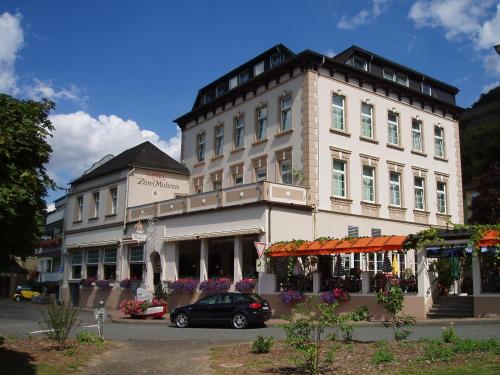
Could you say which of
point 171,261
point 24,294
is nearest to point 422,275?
point 171,261

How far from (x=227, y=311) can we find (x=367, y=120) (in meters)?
14.2

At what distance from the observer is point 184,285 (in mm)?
27781

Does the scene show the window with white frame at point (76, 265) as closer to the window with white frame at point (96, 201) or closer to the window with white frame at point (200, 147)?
the window with white frame at point (96, 201)

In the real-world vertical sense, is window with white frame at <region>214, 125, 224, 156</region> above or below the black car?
above

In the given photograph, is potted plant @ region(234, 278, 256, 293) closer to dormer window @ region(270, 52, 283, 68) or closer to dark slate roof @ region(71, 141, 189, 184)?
dormer window @ region(270, 52, 283, 68)

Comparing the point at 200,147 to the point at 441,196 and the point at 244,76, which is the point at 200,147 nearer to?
the point at 244,76

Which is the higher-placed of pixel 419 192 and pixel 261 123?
pixel 261 123

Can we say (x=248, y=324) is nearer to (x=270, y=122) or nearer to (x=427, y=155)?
(x=270, y=122)

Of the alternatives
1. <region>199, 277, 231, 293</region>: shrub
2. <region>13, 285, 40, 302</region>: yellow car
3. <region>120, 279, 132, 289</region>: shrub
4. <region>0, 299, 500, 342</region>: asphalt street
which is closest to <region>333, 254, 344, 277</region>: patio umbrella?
<region>0, 299, 500, 342</region>: asphalt street

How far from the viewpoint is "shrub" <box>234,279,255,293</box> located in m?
24.8

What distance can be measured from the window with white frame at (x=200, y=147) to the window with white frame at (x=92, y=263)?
9.27 metres

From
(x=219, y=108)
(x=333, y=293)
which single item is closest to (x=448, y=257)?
(x=333, y=293)

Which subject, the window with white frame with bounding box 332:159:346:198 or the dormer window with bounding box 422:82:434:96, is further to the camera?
the dormer window with bounding box 422:82:434:96

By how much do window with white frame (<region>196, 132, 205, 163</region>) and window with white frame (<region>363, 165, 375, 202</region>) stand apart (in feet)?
34.9
